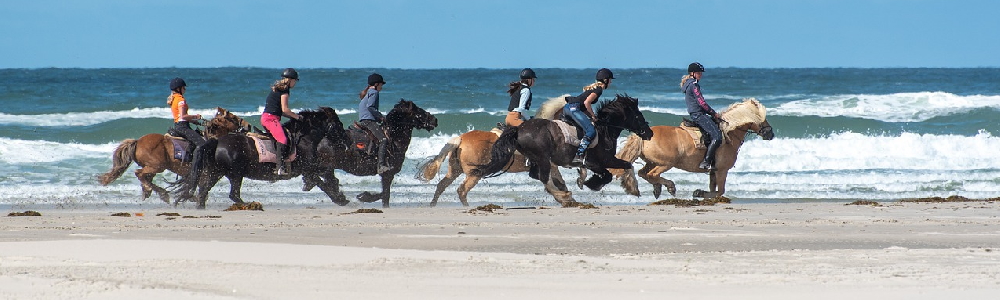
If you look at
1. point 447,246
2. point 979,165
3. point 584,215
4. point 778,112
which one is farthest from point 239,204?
point 778,112

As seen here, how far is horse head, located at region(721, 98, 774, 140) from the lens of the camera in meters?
15.0

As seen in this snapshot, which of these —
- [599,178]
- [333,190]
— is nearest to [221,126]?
[333,190]

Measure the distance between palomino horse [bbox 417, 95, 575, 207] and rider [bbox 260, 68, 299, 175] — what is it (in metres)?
1.72

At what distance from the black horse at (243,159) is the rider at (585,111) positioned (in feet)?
8.25

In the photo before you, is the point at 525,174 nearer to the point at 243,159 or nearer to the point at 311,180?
the point at 311,180

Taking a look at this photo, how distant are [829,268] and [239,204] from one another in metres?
7.62

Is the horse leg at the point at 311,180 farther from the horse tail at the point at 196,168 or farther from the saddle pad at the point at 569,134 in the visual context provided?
the saddle pad at the point at 569,134

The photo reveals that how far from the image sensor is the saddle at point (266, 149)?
13.4m

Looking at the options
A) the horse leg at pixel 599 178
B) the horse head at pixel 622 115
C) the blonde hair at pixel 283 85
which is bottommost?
the horse leg at pixel 599 178

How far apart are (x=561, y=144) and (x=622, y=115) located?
2.61 feet

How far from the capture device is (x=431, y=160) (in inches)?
569

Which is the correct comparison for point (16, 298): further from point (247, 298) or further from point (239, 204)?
point (239, 204)

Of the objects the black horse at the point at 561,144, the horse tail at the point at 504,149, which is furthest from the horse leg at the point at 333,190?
the horse tail at the point at 504,149

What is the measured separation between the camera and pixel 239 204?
13.5 m
